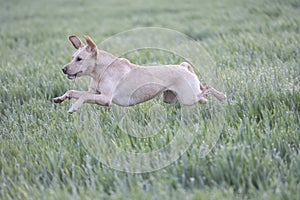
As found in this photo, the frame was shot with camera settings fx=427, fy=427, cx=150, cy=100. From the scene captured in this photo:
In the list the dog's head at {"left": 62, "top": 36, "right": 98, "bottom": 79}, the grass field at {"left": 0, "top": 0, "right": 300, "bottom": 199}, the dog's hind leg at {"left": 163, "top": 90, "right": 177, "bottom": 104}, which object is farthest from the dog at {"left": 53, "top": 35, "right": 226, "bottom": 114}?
the grass field at {"left": 0, "top": 0, "right": 300, "bottom": 199}

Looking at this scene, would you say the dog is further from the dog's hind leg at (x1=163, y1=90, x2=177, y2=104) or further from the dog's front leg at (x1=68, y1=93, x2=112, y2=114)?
the dog's hind leg at (x1=163, y1=90, x2=177, y2=104)

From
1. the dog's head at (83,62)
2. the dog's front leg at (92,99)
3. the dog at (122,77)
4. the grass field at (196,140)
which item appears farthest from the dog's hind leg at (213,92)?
the dog's head at (83,62)

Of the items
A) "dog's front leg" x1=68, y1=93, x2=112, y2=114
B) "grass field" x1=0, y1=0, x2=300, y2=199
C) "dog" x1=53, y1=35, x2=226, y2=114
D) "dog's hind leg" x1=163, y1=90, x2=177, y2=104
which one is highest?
"dog" x1=53, y1=35, x2=226, y2=114

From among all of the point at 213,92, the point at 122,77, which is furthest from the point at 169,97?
the point at 122,77

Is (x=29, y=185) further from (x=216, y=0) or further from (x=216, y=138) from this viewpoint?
(x=216, y=0)

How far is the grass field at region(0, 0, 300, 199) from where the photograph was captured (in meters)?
2.82

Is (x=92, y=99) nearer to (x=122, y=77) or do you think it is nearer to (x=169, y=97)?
(x=122, y=77)

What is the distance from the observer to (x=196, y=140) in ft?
11.0

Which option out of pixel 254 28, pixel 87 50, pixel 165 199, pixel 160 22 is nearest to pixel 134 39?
pixel 254 28

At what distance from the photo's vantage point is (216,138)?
130 inches

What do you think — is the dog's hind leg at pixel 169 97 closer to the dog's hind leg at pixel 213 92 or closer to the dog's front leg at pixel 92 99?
the dog's hind leg at pixel 213 92

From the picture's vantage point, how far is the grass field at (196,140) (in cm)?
282

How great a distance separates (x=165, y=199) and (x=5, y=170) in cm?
136

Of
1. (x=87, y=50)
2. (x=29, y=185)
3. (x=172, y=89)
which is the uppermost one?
(x=87, y=50)
